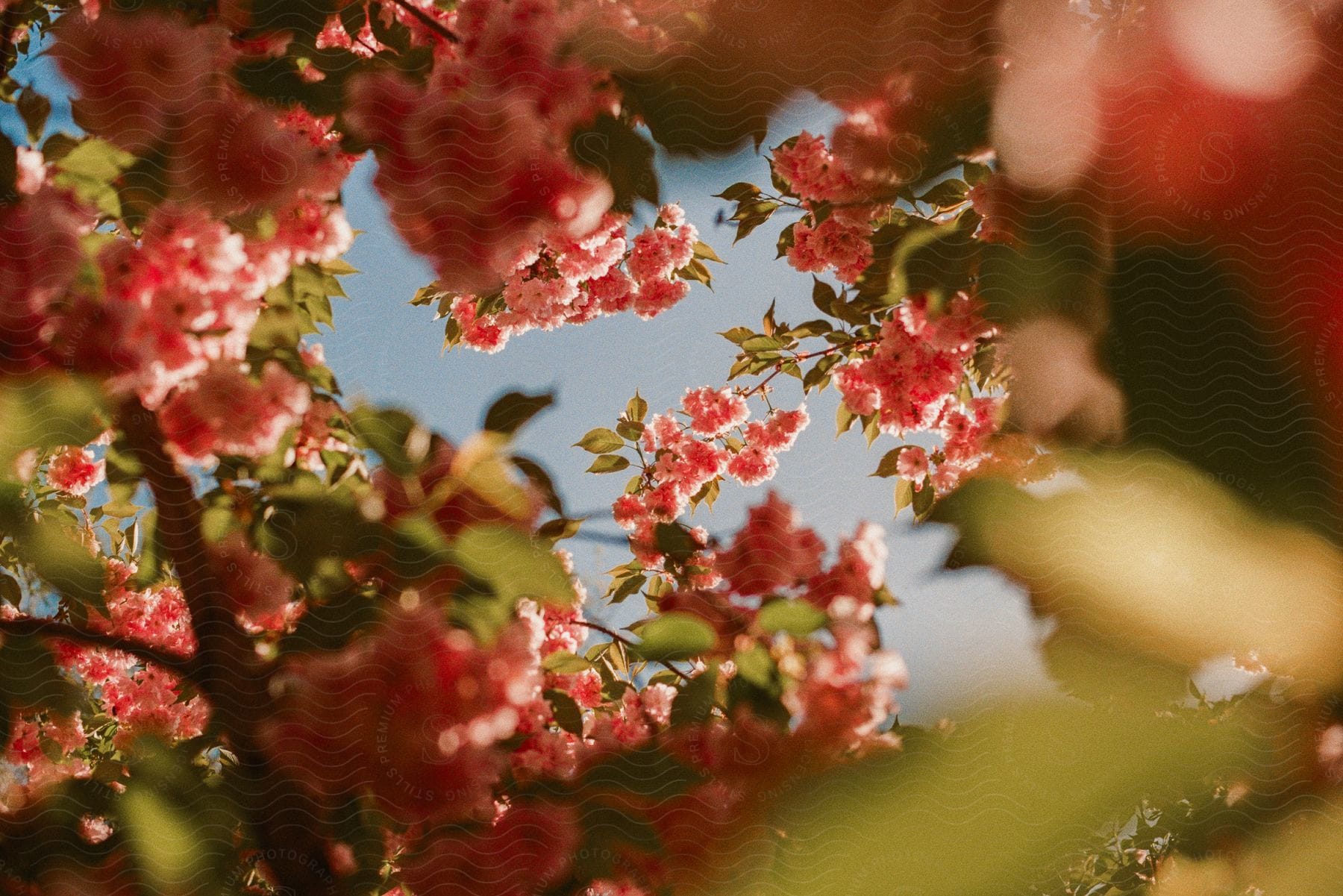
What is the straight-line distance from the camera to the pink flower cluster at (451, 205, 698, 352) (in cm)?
117

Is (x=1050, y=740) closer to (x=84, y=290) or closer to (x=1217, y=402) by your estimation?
(x=1217, y=402)

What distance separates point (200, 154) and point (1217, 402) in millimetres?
753

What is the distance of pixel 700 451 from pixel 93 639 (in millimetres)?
872

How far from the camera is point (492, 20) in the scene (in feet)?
2.15

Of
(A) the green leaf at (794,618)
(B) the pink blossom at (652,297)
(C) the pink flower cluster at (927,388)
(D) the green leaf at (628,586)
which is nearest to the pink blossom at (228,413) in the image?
(A) the green leaf at (794,618)

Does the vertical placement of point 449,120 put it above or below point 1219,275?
above

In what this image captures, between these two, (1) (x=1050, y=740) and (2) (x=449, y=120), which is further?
(2) (x=449, y=120)

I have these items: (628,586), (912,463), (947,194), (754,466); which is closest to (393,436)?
(628,586)

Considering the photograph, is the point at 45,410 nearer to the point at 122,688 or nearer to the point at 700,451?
the point at 122,688

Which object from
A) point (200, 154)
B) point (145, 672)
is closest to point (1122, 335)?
point (200, 154)

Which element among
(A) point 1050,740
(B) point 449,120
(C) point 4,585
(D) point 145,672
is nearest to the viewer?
(A) point 1050,740

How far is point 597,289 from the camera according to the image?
1314 millimetres

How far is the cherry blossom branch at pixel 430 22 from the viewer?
2.37 feet

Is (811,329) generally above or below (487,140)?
above
